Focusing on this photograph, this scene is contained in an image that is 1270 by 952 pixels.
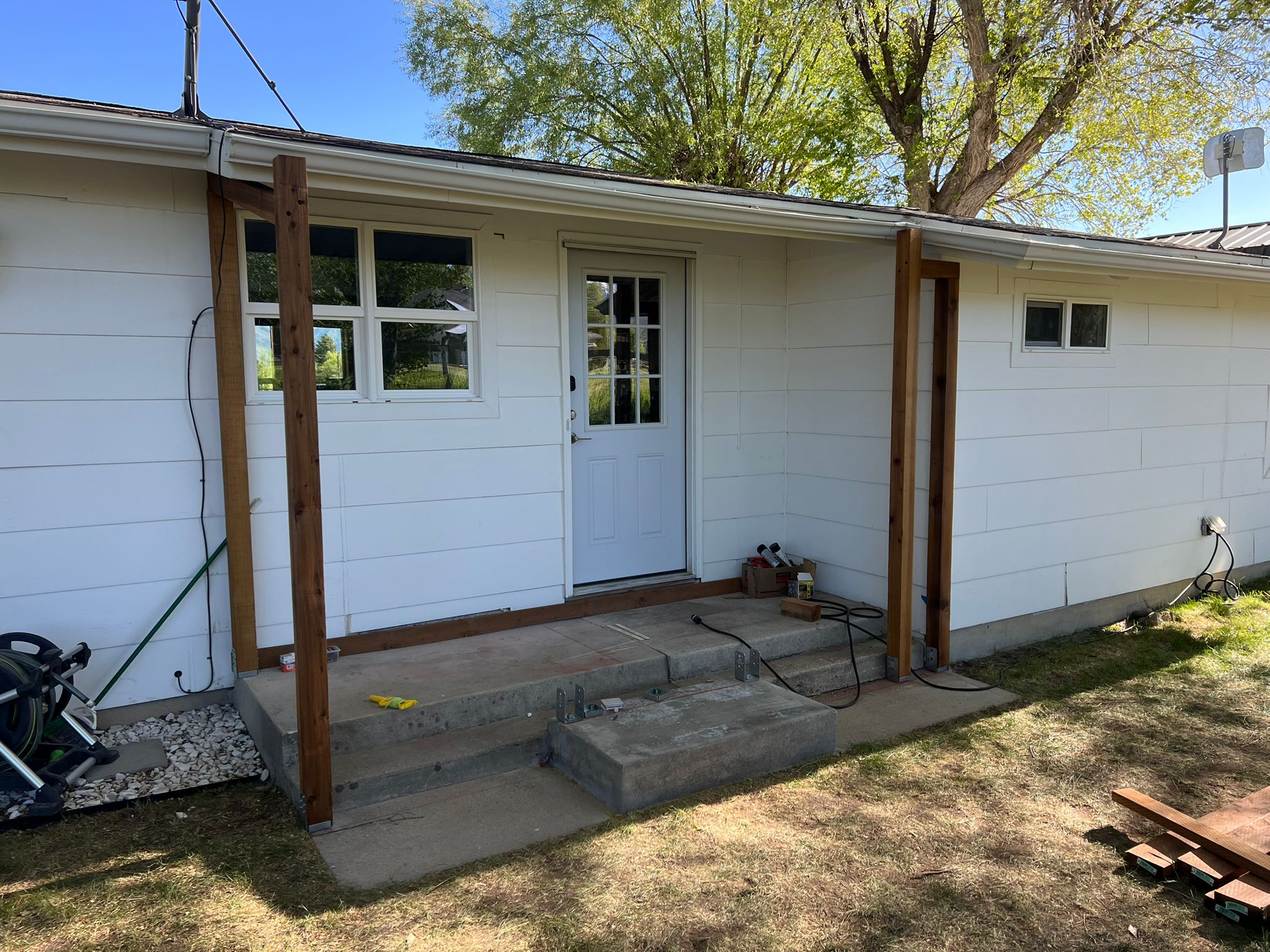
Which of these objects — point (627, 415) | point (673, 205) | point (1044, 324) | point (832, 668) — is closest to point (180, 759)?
point (627, 415)

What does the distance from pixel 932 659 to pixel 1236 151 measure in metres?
5.70

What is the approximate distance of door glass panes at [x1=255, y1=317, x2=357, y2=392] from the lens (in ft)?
14.0

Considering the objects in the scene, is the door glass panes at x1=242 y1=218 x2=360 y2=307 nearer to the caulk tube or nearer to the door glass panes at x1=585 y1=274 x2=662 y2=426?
the door glass panes at x1=585 y1=274 x2=662 y2=426

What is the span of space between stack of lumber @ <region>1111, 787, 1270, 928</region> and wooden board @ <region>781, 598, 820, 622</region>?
2000mm

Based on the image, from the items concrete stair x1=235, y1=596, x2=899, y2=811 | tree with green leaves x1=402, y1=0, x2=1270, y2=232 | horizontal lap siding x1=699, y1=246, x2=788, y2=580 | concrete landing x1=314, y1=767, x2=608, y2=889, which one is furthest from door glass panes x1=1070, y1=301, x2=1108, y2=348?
tree with green leaves x1=402, y1=0, x2=1270, y2=232

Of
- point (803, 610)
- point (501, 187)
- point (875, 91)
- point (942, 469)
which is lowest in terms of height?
point (803, 610)

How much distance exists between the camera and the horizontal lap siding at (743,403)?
18.7ft

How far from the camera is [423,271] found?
4633 mm

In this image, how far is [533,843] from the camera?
3207mm

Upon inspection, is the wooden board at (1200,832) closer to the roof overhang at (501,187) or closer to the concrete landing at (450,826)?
the concrete landing at (450,826)

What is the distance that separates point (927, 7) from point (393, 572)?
40.9ft

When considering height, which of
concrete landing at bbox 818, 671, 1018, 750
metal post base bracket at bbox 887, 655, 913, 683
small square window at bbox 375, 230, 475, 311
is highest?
small square window at bbox 375, 230, 475, 311

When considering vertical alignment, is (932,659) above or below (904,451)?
below

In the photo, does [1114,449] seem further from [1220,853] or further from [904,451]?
[1220,853]
